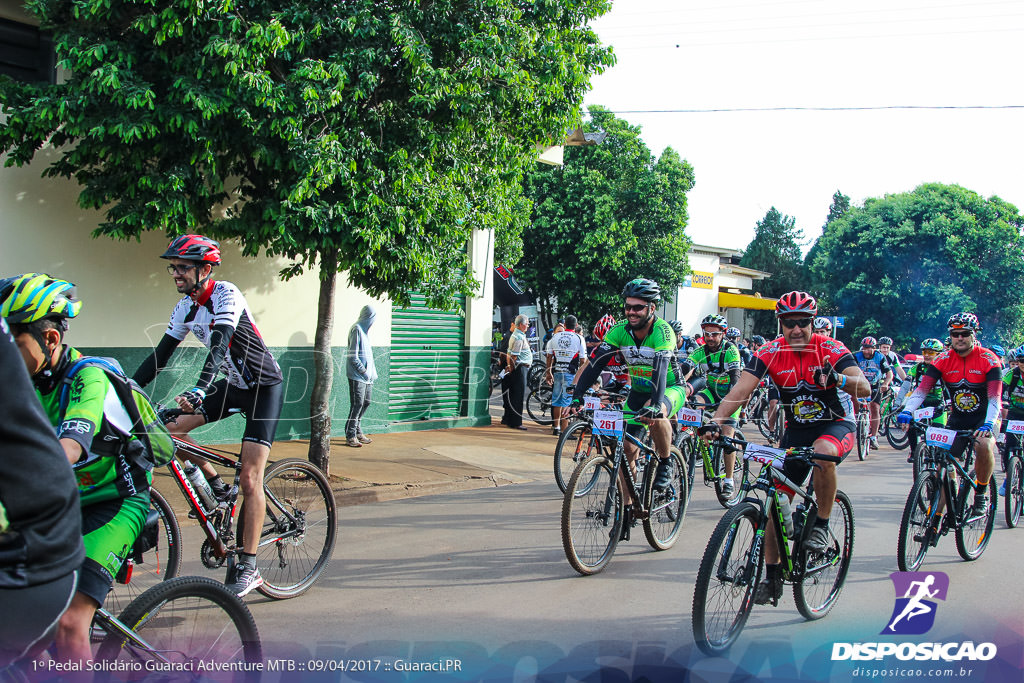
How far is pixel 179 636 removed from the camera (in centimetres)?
293

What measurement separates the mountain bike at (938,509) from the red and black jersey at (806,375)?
4.46 ft

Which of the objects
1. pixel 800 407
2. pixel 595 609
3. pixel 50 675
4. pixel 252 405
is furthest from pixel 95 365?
pixel 800 407

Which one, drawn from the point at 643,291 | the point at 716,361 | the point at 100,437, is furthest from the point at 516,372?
the point at 100,437

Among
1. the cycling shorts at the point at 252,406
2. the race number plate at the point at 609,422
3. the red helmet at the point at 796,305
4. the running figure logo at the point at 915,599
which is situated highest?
the red helmet at the point at 796,305

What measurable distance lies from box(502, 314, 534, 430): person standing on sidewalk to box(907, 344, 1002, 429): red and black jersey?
8.04m

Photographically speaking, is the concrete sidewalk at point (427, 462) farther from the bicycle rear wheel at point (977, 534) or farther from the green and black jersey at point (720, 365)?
the bicycle rear wheel at point (977, 534)

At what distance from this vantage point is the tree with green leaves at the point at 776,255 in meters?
55.6

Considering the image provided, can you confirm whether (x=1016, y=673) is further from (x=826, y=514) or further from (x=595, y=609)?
(x=595, y=609)

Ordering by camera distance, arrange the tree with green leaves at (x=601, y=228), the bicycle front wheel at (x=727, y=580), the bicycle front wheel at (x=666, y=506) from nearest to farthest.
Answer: the bicycle front wheel at (x=727, y=580) → the bicycle front wheel at (x=666, y=506) → the tree with green leaves at (x=601, y=228)

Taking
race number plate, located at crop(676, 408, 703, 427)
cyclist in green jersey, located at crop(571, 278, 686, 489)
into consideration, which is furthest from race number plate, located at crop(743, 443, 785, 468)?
race number plate, located at crop(676, 408, 703, 427)

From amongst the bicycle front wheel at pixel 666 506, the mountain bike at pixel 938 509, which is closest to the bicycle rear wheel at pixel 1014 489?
the mountain bike at pixel 938 509

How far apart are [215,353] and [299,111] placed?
378 cm

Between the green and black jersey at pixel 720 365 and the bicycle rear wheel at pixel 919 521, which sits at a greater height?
the green and black jersey at pixel 720 365

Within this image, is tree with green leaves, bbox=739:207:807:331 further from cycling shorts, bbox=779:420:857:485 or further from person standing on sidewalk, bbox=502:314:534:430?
cycling shorts, bbox=779:420:857:485
